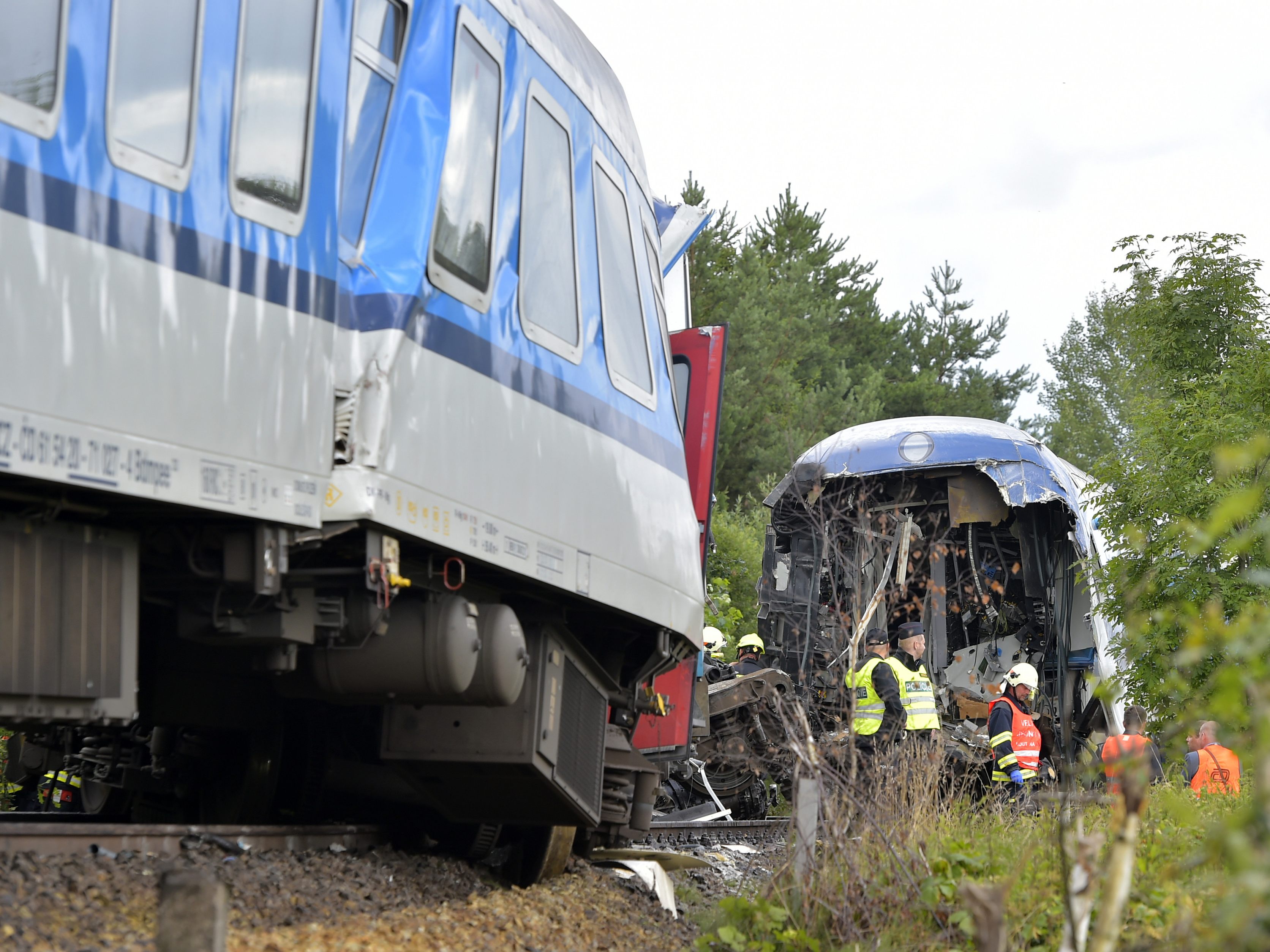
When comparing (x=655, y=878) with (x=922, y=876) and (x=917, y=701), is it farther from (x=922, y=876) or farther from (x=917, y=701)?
(x=917, y=701)

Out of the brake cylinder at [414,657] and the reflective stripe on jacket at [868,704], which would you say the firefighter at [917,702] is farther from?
the brake cylinder at [414,657]

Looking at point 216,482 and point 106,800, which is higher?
point 216,482

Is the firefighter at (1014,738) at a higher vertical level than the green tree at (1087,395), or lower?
lower

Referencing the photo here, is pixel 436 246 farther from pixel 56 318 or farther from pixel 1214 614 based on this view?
pixel 1214 614

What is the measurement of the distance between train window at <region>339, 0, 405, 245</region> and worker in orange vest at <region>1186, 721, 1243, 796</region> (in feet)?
18.7

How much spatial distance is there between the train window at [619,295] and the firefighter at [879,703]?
134 inches

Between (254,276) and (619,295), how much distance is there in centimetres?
257

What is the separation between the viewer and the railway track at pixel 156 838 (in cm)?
426

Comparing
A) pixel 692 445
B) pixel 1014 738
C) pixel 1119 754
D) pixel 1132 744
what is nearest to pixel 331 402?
pixel 1119 754

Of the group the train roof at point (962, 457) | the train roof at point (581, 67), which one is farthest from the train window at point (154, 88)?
the train roof at point (962, 457)

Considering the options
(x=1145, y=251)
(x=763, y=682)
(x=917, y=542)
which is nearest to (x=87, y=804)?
(x=763, y=682)

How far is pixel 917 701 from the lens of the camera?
9039mm

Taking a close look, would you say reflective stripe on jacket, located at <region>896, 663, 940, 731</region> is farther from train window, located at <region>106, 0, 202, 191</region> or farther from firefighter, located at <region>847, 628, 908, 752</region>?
train window, located at <region>106, 0, 202, 191</region>

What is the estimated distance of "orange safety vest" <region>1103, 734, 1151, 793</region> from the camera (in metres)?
2.94
